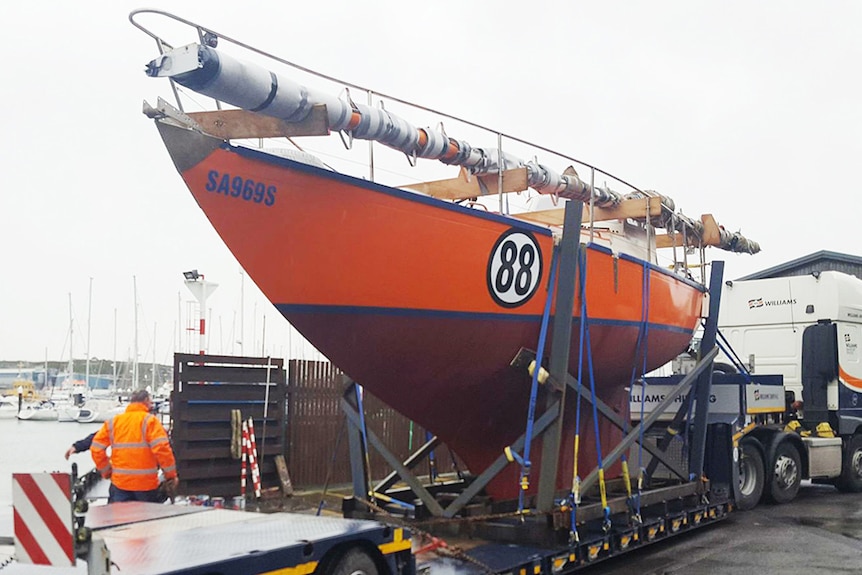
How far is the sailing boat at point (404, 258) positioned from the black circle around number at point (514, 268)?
12 millimetres

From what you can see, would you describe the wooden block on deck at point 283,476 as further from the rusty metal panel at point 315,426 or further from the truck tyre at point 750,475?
the truck tyre at point 750,475

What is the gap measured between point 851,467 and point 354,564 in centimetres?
1042

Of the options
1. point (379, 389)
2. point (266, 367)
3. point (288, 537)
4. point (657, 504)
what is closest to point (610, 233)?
point (657, 504)

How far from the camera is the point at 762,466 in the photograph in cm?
1109

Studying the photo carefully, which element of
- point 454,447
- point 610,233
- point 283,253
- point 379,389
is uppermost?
point 610,233

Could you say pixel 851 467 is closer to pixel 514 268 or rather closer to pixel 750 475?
pixel 750 475

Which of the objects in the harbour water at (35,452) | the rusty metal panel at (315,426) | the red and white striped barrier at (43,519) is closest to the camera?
the red and white striped barrier at (43,519)

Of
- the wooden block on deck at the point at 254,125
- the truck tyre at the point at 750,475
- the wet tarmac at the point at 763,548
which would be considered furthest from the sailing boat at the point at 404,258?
the truck tyre at the point at 750,475

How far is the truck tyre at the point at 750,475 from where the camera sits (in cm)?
1084

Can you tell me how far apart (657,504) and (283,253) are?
516 cm

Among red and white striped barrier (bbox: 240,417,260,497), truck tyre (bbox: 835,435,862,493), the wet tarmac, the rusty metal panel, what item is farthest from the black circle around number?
truck tyre (bbox: 835,435,862,493)

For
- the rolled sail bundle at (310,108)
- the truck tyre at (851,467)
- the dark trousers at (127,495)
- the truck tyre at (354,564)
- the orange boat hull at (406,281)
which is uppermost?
the rolled sail bundle at (310,108)

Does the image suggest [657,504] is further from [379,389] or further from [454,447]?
[379,389]

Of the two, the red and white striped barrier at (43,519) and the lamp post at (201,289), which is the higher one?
the lamp post at (201,289)
